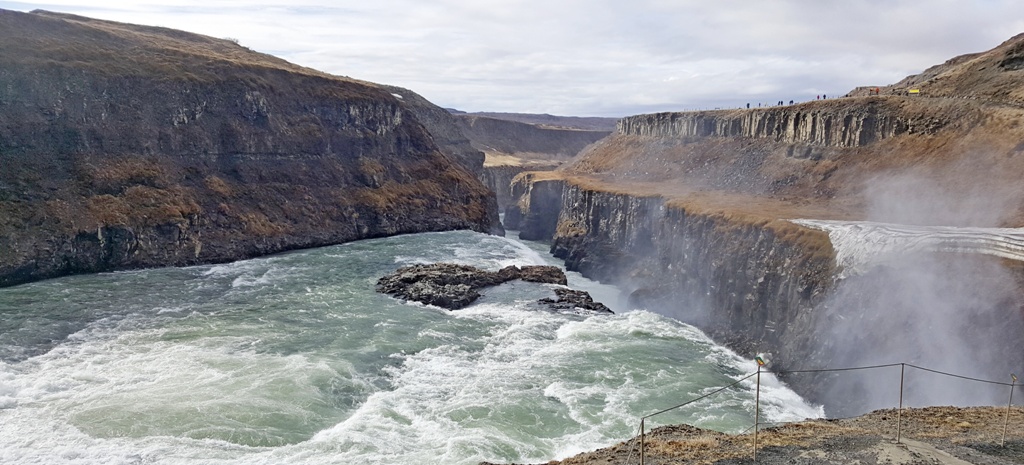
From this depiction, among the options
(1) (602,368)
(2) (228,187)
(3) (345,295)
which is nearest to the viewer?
(1) (602,368)

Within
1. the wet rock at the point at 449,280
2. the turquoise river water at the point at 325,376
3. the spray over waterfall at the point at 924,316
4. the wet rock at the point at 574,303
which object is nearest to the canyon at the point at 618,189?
the spray over waterfall at the point at 924,316

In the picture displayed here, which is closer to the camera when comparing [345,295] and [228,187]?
[345,295]

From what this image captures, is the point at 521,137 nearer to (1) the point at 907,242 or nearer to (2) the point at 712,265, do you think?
(2) the point at 712,265

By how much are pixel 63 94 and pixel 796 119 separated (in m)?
52.3

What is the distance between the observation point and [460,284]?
122 feet

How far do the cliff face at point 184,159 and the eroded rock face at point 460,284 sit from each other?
14.3 metres

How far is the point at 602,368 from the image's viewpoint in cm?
2628

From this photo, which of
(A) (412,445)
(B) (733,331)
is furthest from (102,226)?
(B) (733,331)

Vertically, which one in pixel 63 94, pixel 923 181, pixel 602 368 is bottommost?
pixel 602 368

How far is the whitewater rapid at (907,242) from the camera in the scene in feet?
77.6

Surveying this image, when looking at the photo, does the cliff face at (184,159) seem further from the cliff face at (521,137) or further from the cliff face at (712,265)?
the cliff face at (521,137)

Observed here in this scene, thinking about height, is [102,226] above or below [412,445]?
above

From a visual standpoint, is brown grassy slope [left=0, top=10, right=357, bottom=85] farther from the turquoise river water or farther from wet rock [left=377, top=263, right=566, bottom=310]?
wet rock [left=377, top=263, right=566, bottom=310]

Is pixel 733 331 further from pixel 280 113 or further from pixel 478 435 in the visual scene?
pixel 280 113
